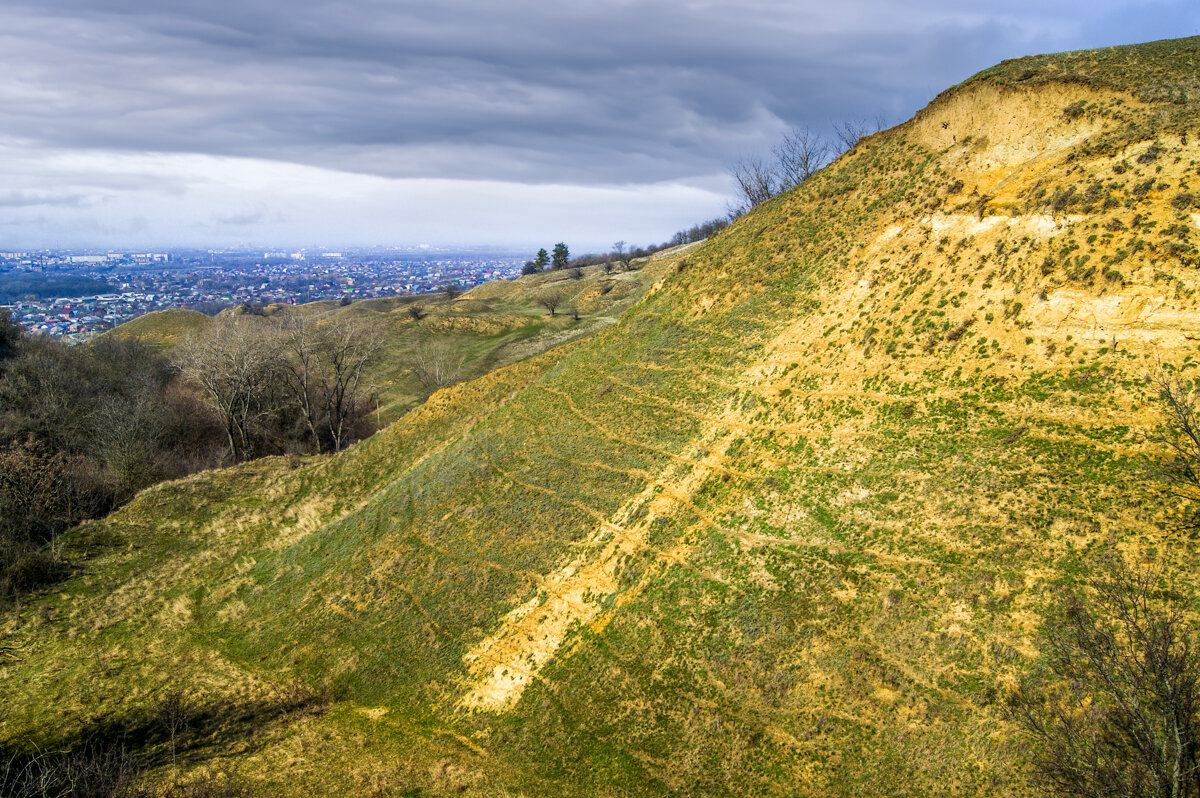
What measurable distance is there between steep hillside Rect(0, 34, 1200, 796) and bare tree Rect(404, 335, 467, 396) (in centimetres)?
3051

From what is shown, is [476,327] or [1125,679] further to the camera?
[476,327]

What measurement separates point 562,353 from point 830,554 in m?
28.2

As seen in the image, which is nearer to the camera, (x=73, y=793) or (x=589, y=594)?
(x=73, y=793)

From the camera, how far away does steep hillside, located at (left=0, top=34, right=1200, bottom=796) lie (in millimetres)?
17484

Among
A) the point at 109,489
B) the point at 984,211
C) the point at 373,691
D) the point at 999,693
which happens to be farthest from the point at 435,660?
the point at 109,489

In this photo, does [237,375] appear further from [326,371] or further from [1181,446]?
[1181,446]

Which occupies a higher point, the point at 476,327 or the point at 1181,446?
the point at 1181,446

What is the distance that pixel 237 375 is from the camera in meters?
51.1

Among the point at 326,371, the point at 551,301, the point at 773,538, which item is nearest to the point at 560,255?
the point at 551,301

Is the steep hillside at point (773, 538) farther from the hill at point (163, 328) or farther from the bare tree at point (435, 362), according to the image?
the hill at point (163, 328)

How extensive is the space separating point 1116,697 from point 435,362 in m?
65.8

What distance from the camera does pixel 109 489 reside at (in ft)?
146

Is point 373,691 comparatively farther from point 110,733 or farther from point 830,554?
point 830,554

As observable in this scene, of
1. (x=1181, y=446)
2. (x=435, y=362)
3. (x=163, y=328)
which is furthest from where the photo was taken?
(x=163, y=328)
